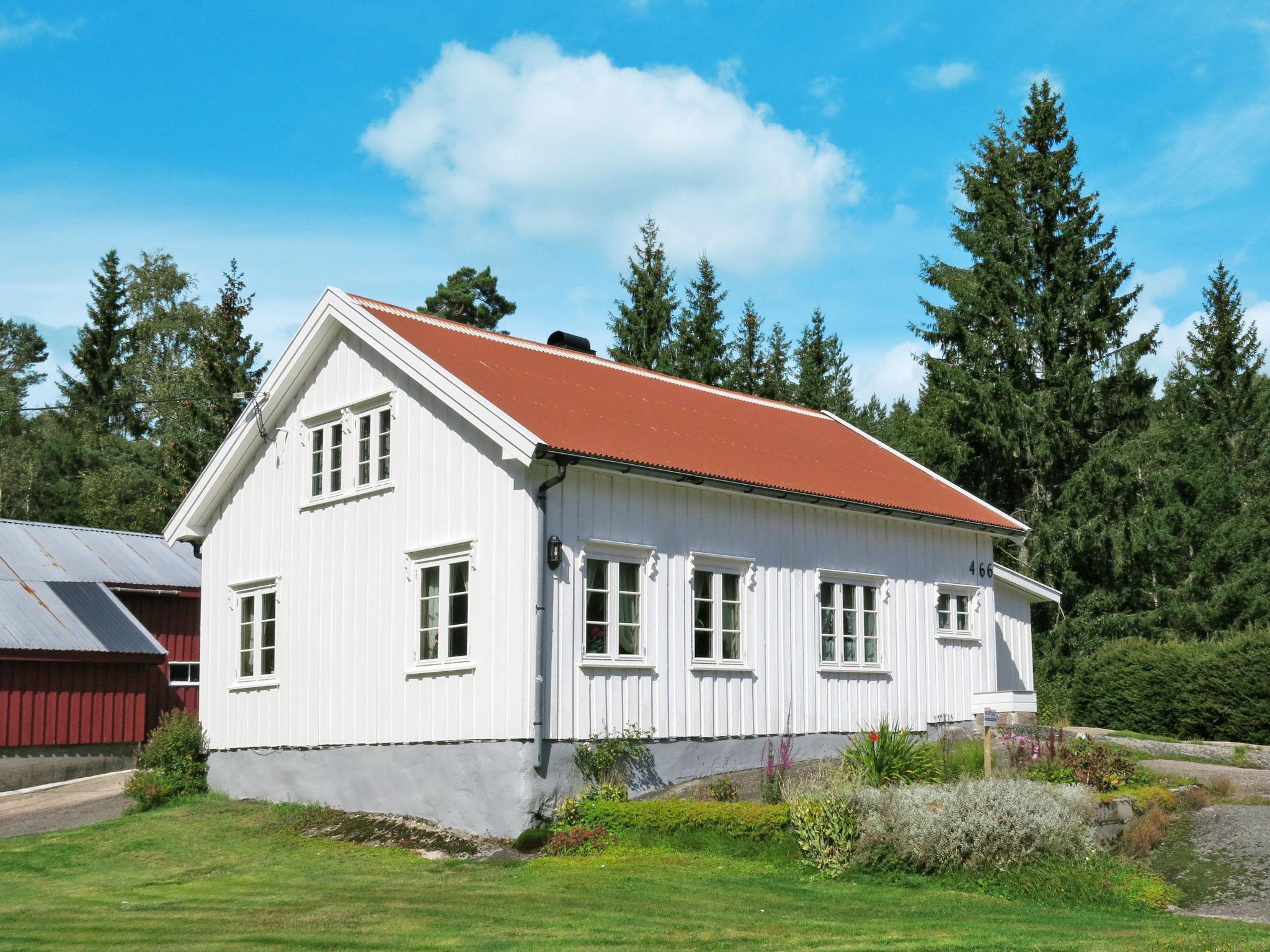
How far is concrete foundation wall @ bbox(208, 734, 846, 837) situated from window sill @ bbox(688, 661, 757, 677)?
102 centimetres

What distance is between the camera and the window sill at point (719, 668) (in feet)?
64.3

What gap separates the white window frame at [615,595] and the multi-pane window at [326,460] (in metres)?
4.99

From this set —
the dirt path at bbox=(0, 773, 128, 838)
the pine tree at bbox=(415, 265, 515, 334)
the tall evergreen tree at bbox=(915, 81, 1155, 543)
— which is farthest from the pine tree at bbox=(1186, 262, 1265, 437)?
the dirt path at bbox=(0, 773, 128, 838)

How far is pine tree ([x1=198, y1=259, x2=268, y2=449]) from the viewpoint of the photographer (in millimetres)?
46344

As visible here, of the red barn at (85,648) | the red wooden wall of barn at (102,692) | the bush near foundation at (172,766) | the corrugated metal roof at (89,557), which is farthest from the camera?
the corrugated metal roof at (89,557)

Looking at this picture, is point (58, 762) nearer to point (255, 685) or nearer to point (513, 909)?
point (255, 685)

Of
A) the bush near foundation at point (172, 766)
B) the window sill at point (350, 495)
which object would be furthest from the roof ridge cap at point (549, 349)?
the bush near foundation at point (172, 766)

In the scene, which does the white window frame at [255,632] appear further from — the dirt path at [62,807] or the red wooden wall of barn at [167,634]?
the red wooden wall of barn at [167,634]

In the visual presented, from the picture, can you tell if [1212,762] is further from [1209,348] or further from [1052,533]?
[1209,348]

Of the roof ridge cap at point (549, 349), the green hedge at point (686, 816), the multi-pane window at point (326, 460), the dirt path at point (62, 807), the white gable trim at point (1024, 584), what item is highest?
the roof ridge cap at point (549, 349)

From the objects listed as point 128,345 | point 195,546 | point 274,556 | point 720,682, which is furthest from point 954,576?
point 128,345

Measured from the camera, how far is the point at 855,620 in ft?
74.1

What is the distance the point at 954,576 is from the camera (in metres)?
24.9

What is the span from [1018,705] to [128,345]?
55142mm
